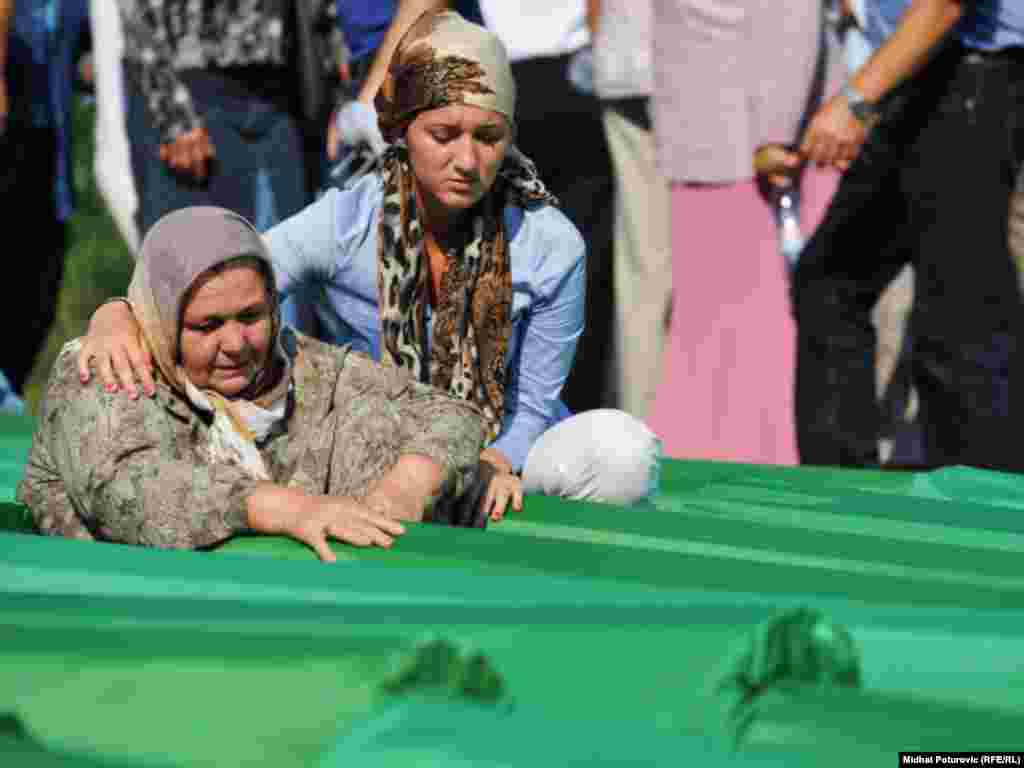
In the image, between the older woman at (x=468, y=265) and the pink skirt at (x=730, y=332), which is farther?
the pink skirt at (x=730, y=332)

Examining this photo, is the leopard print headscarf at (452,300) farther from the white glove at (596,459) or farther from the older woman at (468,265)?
the white glove at (596,459)

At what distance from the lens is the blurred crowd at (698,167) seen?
5.46 metres

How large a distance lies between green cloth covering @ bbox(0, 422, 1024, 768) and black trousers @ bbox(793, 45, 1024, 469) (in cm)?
174

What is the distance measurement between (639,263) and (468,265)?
205 centimetres

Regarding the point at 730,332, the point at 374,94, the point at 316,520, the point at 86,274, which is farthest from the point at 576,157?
the point at 316,520

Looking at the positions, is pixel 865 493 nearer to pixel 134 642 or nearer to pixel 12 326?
pixel 134 642

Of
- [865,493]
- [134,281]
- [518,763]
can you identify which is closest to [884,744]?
[518,763]

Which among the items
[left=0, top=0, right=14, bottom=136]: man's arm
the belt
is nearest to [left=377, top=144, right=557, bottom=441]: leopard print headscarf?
the belt

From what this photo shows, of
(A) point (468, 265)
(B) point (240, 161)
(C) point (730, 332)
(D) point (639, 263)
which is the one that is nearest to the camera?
(A) point (468, 265)

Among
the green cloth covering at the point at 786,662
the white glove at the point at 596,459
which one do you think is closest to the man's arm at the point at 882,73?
the white glove at the point at 596,459

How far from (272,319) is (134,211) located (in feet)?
10.5

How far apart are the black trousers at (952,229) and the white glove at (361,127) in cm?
126

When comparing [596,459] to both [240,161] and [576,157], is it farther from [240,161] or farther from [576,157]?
[576,157]

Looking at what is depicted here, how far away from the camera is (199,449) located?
3.88 metres
